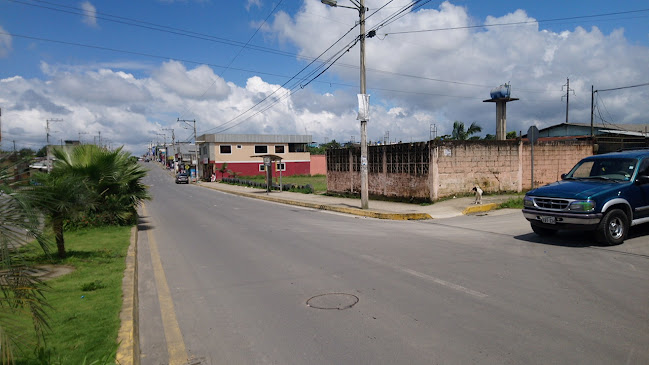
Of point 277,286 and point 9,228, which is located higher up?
point 9,228

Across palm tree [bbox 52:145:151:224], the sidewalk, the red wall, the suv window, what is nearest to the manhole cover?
the suv window

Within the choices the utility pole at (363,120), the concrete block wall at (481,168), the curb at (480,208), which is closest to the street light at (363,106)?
the utility pole at (363,120)

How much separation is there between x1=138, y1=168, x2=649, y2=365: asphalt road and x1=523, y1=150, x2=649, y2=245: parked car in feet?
1.46

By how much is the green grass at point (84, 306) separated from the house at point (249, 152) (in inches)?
2054

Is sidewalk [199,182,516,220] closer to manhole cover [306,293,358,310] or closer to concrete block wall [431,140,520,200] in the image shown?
concrete block wall [431,140,520,200]

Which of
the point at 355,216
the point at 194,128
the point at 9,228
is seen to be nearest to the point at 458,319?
the point at 9,228

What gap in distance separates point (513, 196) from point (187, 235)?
13.2 m

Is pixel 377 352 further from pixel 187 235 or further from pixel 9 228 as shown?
pixel 187 235

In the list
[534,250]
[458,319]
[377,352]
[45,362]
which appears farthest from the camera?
[534,250]

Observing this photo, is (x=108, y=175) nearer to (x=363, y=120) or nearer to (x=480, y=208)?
(x=363, y=120)

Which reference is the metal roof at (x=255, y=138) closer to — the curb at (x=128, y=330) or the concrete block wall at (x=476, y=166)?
the concrete block wall at (x=476, y=166)

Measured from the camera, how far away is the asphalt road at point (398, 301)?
398cm

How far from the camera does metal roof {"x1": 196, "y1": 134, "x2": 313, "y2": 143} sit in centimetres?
6181

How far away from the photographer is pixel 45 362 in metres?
3.54
